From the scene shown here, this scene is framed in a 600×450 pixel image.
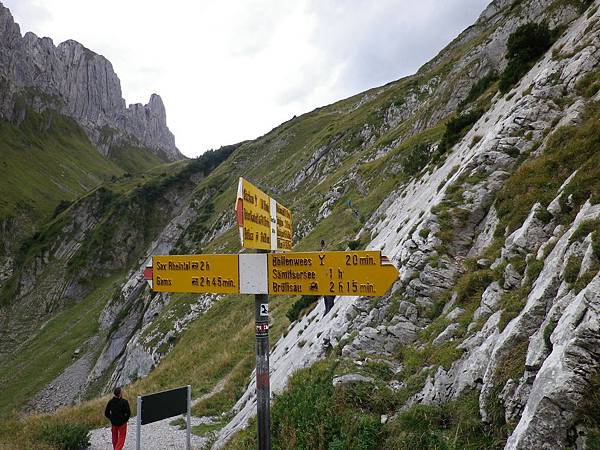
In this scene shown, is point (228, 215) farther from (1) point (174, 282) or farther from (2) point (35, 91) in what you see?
(2) point (35, 91)

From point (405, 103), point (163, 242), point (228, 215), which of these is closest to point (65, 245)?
point (163, 242)

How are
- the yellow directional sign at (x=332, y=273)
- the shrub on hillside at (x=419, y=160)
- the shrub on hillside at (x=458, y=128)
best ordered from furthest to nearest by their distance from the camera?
1. the shrub on hillside at (x=419, y=160)
2. the shrub on hillside at (x=458, y=128)
3. the yellow directional sign at (x=332, y=273)

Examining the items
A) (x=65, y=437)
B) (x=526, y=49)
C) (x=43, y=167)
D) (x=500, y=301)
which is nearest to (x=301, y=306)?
(x=65, y=437)

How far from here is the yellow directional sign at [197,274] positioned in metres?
5.29

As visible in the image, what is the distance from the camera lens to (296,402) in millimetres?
7707

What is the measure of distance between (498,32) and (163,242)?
238ft

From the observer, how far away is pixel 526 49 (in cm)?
1823

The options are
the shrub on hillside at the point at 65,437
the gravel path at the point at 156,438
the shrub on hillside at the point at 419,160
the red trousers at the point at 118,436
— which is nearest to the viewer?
the red trousers at the point at 118,436

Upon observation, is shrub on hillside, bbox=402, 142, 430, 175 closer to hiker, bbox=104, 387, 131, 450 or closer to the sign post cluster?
hiker, bbox=104, 387, 131, 450

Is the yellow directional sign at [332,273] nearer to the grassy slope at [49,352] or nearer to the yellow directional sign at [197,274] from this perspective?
the yellow directional sign at [197,274]

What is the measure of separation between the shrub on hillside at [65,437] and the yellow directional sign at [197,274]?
919 cm

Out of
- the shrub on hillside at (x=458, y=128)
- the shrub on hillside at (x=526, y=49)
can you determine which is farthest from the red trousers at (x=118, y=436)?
the shrub on hillside at (x=526, y=49)

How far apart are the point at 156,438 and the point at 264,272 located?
11.0m

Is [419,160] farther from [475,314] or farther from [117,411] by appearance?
[117,411]
